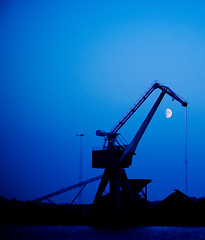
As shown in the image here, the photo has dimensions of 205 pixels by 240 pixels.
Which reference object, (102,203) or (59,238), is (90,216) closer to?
(102,203)

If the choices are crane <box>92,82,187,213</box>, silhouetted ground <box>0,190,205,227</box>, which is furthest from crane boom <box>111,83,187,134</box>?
silhouetted ground <box>0,190,205,227</box>

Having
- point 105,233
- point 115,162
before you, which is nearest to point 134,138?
point 115,162

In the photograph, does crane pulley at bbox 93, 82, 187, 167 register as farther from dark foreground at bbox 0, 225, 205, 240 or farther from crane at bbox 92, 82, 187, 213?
dark foreground at bbox 0, 225, 205, 240

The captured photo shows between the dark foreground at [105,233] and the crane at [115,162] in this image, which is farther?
the crane at [115,162]

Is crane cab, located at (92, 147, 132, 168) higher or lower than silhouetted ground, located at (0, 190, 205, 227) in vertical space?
higher

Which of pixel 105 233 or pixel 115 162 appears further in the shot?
pixel 115 162

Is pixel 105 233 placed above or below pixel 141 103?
below

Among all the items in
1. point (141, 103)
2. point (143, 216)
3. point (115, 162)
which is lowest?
point (143, 216)

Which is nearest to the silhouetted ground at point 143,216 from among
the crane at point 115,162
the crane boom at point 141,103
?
the crane at point 115,162

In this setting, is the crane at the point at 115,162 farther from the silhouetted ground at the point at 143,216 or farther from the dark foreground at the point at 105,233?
the dark foreground at the point at 105,233

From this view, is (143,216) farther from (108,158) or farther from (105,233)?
(105,233)

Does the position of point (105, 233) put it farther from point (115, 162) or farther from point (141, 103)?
point (141, 103)

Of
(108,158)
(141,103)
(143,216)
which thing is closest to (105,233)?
(143,216)

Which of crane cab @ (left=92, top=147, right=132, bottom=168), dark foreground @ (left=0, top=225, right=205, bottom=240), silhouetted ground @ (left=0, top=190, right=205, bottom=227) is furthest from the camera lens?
crane cab @ (left=92, top=147, right=132, bottom=168)
